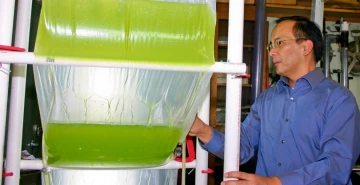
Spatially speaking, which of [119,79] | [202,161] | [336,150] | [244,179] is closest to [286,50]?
[336,150]

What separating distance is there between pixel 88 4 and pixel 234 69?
308 mm

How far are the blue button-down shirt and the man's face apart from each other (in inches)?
2.8

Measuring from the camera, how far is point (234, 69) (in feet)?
2.14

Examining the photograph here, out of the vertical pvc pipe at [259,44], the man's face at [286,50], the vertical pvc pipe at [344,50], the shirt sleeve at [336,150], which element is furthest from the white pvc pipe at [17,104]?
the vertical pvc pipe at [344,50]

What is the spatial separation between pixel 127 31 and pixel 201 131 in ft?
1.59

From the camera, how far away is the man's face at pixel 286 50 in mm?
1283

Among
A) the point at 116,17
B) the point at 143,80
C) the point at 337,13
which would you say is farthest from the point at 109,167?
the point at 337,13

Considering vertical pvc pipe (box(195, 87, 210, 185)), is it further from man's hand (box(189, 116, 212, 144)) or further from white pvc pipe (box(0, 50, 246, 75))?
white pvc pipe (box(0, 50, 246, 75))

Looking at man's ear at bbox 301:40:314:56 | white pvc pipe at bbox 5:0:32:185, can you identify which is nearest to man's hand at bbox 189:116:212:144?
white pvc pipe at bbox 5:0:32:185

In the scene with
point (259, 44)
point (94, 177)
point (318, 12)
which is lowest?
point (94, 177)

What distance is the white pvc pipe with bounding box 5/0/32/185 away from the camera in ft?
2.67

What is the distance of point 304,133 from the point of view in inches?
46.6

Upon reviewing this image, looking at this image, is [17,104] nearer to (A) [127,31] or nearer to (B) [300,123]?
(A) [127,31]

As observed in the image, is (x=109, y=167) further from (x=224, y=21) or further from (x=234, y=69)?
(x=224, y=21)
